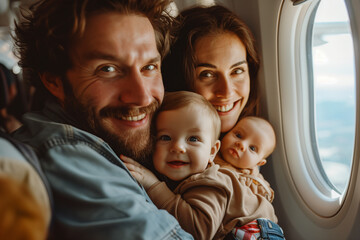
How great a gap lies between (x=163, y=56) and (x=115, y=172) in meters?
0.75

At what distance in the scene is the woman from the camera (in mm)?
1668

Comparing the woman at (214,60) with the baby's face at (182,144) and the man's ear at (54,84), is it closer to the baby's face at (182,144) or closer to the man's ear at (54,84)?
the baby's face at (182,144)

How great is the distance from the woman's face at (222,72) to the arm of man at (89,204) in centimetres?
82

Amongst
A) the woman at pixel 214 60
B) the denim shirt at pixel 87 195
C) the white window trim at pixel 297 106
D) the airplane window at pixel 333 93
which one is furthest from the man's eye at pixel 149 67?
the airplane window at pixel 333 93

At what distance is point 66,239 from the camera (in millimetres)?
903

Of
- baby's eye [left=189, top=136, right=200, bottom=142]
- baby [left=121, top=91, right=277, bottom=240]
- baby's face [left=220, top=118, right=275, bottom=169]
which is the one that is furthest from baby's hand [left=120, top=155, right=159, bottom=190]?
baby's face [left=220, top=118, right=275, bottom=169]

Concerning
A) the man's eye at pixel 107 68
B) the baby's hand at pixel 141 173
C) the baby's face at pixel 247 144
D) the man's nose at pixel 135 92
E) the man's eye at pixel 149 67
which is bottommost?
the baby's face at pixel 247 144

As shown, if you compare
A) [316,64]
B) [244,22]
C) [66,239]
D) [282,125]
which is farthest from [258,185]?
[66,239]

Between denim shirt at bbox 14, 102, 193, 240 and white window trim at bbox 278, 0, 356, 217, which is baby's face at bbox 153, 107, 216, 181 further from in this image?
white window trim at bbox 278, 0, 356, 217

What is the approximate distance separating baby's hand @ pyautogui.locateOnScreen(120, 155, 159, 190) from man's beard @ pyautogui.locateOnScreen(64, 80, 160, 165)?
0.12 ft

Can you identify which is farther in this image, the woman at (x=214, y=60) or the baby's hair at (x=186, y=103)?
the woman at (x=214, y=60)

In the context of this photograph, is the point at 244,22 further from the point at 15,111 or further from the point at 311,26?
the point at 15,111

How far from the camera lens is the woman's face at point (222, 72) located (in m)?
1.66

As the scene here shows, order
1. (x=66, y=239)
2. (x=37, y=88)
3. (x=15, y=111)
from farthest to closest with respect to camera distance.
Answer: (x=37, y=88) < (x=15, y=111) < (x=66, y=239)
